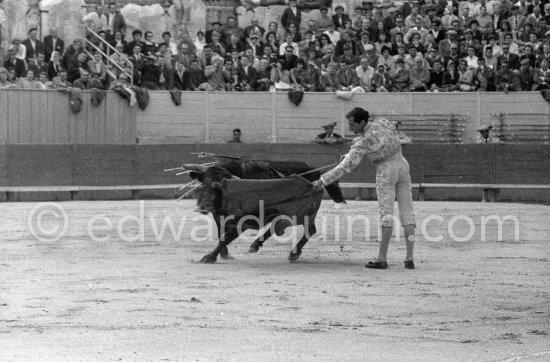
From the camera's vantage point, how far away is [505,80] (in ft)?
69.2

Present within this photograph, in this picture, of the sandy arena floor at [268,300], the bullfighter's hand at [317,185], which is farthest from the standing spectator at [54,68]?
the bullfighter's hand at [317,185]

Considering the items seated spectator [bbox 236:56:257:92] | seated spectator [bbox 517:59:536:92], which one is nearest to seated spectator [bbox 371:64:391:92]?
seated spectator [bbox 236:56:257:92]

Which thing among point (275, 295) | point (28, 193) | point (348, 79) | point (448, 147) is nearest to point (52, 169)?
point (28, 193)

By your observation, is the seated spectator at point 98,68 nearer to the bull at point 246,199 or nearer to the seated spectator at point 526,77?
the seated spectator at point 526,77

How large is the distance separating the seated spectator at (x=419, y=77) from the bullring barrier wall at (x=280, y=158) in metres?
0.97

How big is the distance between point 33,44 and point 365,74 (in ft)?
18.3

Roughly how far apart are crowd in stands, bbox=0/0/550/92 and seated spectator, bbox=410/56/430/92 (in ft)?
0.05

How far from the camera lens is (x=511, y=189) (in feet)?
69.2

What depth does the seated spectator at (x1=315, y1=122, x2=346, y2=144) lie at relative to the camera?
68.3 feet

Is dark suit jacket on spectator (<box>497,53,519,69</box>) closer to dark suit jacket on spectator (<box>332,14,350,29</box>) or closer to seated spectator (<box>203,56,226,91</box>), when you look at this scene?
dark suit jacket on spectator (<box>332,14,350,29</box>)

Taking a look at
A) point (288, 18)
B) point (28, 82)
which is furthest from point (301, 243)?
point (288, 18)

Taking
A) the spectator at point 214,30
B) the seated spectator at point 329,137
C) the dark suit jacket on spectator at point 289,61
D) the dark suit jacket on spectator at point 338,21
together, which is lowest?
the seated spectator at point 329,137

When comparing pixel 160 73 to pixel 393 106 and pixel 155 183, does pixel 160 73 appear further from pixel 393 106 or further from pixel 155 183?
pixel 393 106

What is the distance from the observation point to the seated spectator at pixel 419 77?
21.0 meters
